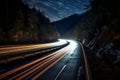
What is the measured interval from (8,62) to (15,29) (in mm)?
40324

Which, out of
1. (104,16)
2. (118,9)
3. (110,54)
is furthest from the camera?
(104,16)

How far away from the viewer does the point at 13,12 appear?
197 feet

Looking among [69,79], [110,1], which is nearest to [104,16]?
[110,1]

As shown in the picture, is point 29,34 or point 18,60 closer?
point 18,60

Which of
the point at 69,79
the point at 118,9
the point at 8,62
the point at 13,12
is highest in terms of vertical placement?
the point at 13,12

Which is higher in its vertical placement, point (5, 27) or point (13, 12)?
point (13, 12)

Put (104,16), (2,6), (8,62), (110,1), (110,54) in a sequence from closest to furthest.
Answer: (8,62) → (110,54) → (110,1) → (104,16) → (2,6)

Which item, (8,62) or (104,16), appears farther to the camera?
(104,16)

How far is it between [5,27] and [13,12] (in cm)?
834

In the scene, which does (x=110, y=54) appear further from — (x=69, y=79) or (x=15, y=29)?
(x=15, y=29)

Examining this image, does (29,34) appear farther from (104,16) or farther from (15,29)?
(104,16)

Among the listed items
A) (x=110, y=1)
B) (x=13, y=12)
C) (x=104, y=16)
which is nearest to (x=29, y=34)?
(x=13, y=12)

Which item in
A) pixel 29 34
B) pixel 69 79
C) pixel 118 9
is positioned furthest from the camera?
pixel 29 34

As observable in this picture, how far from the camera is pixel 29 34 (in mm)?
70312
